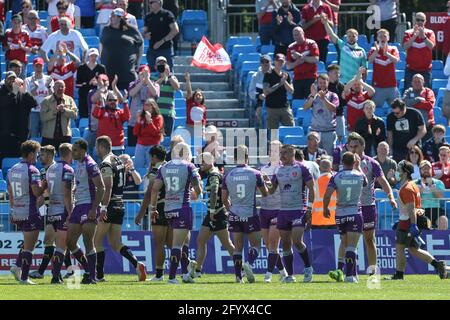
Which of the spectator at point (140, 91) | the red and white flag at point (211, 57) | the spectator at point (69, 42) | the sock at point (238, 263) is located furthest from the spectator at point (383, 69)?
the sock at point (238, 263)

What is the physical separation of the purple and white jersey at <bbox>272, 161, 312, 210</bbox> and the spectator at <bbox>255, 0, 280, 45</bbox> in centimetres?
857

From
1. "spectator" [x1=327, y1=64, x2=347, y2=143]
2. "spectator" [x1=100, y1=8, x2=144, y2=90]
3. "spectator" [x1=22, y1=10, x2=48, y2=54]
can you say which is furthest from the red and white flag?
"spectator" [x1=22, y1=10, x2=48, y2=54]

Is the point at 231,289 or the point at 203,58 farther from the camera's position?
the point at 203,58

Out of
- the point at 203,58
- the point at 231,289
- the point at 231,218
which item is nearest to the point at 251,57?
the point at 203,58

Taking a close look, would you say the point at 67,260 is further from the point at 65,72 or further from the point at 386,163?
the point at 386,163

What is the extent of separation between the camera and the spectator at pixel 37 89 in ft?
94.9

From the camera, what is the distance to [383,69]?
30.2 meters

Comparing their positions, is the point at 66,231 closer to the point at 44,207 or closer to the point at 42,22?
the point at 44,207

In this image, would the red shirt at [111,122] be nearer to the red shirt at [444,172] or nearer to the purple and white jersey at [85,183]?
the purple and white jersey at [85,183]

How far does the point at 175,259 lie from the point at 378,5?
1164 cm

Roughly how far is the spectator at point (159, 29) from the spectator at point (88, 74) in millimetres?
1575

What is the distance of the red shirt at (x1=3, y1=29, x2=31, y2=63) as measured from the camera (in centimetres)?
3014

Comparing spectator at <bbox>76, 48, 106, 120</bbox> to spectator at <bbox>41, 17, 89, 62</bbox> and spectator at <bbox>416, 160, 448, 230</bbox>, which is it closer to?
spectator at <bbox>41, 17, 89, 62</bbox>

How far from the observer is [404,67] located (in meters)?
32.4
